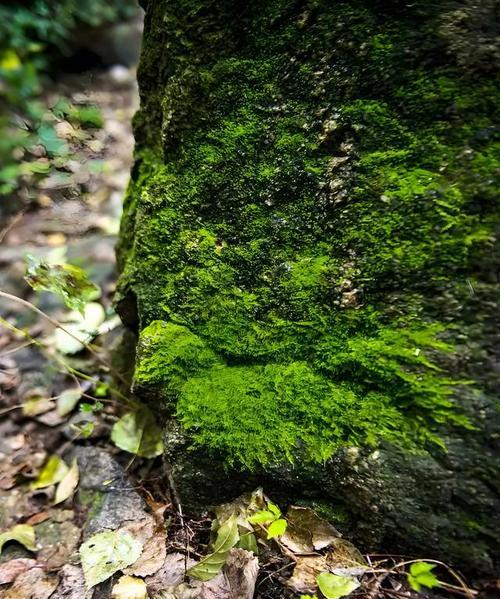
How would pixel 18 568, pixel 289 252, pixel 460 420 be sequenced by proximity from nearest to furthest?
pixel 460 420 < pixel 289 252 < pixel 18 568

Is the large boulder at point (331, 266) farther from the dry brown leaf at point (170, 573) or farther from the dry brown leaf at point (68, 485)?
the dry brown leaf at point (68, 485)

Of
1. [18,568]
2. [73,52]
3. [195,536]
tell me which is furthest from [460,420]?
[73,52]

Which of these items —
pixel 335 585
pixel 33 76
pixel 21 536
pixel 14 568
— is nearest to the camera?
pixel 335 585

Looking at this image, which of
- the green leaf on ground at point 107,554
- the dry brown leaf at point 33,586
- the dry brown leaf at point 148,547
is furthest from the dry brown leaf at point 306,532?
the dry brown leaf at point 33,586

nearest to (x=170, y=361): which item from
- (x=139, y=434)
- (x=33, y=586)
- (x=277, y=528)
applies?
(x=139, y=434)

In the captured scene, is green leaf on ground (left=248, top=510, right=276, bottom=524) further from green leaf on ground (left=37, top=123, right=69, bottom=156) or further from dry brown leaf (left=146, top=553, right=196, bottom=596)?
green leaf on ground (left=37, top=123, right=69, bottom=156)

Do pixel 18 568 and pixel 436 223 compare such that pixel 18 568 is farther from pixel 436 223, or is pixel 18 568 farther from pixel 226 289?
pixel 436 223

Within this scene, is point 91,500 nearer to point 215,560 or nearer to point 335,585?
point 215,560
